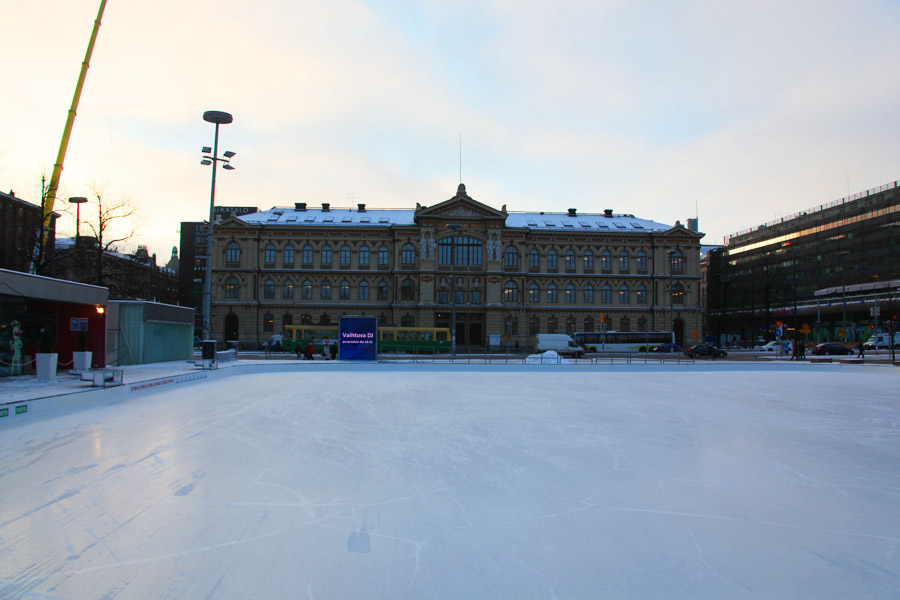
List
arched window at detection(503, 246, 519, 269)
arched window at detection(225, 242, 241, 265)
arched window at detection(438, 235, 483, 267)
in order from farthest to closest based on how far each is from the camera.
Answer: arched window at detection(503, 246, 519, 269) < arched window at detection(438, 235, 483, 267) < arched window at detection(225, 242, 241, 265)

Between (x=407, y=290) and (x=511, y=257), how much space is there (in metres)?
13.5

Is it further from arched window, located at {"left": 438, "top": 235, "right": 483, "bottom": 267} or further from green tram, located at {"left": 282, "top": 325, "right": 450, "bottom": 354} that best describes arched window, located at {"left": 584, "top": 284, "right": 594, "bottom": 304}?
green tram, located at {"left": 282, "top": 325, "right": 450, "bottom": 354}

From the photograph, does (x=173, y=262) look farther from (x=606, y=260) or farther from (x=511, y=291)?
(x=606, y=260)

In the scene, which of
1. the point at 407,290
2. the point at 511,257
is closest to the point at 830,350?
the point at 511,257

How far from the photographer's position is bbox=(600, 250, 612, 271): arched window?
229 ft

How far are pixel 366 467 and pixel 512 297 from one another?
2383 inches

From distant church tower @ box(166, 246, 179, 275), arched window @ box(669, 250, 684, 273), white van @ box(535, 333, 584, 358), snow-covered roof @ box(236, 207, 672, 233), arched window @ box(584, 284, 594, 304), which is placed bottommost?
white van @ box(535, 333, 584, 358)

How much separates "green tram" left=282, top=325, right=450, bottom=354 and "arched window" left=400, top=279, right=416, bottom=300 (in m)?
12.9

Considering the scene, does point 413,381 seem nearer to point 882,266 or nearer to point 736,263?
point 882,266

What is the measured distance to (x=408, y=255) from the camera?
67.9 meters

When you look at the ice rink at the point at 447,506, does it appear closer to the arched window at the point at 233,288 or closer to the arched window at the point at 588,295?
the arched window at the point at 233,288

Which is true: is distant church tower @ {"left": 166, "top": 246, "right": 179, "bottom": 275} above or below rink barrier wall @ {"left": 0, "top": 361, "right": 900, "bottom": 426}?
above

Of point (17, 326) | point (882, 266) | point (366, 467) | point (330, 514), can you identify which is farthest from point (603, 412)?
point (882, 266)

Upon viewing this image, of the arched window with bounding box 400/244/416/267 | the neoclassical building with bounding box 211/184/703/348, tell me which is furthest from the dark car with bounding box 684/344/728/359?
the arched window with bounding box 400/244/416/267
